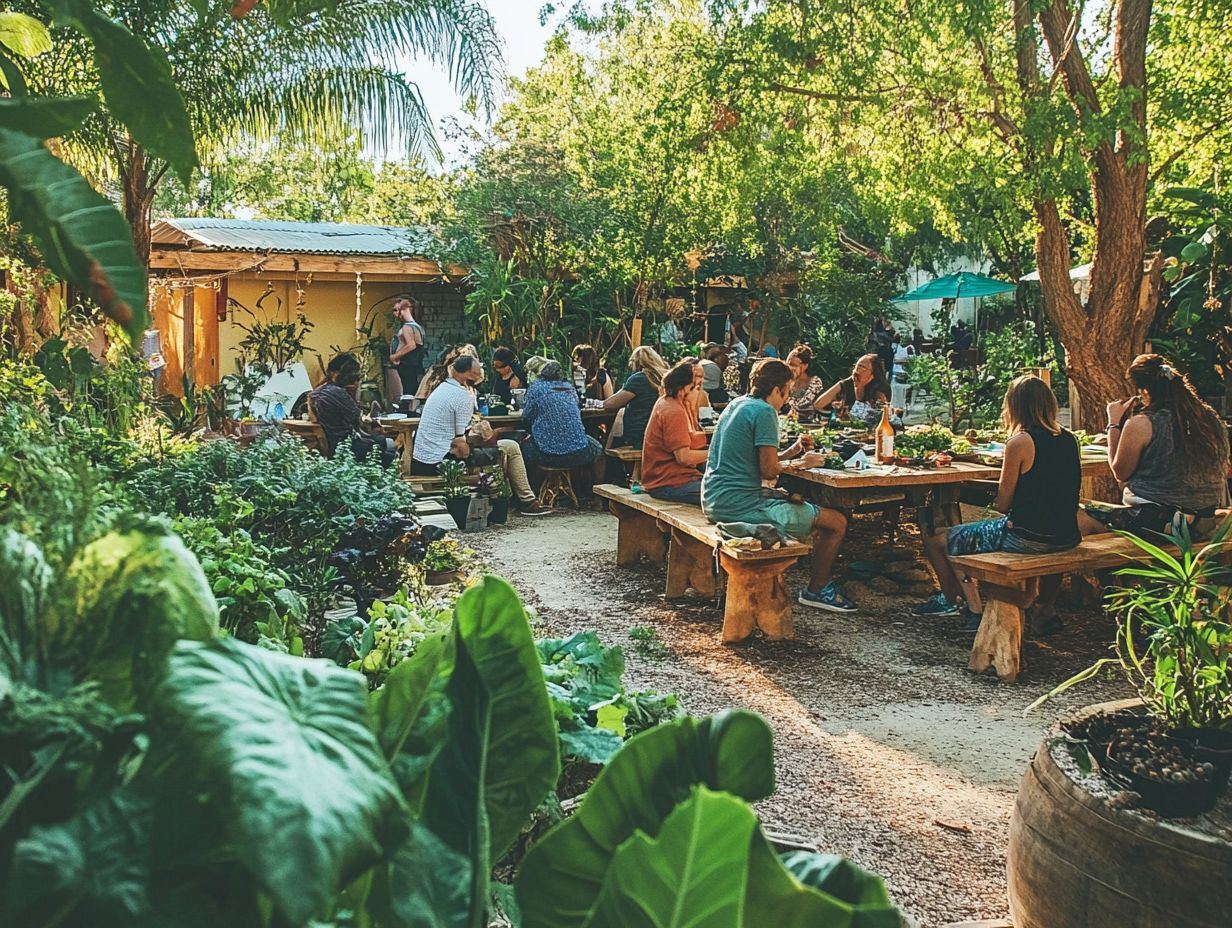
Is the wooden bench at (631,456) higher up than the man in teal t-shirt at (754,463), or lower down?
lower down

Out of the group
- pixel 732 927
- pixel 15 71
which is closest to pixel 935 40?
pixel 15 71

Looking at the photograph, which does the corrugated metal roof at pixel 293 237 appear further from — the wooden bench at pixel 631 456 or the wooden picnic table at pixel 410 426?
the wooden bench at pixel 631 456

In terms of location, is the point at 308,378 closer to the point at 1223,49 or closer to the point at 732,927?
the point at 1223,49

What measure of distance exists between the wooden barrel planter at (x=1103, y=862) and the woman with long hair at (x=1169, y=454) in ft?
12.0

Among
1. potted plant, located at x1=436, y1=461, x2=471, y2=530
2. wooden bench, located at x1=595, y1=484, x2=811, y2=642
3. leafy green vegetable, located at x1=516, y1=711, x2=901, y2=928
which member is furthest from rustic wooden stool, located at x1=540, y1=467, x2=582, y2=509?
leafy green vegetable, located at x1=516, y1=711, x2=901, y2=928

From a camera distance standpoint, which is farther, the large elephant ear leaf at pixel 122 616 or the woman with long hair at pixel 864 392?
the woman with long hair at pixel 864 392

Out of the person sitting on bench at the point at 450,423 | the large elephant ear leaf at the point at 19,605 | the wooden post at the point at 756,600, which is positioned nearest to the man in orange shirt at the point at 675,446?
the wooden post at the point at 756,600

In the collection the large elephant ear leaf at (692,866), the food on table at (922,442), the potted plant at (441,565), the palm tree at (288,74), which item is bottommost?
the potted plant at (441,565)

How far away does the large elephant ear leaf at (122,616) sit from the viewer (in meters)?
0.99

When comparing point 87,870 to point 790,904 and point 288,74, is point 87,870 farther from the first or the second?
point 288,74

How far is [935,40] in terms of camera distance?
879 cm

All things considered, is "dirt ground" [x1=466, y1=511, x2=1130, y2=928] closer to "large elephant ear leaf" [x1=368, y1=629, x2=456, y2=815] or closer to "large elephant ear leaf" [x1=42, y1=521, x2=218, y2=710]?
"large elephant ear leaf" [x1=368, y1=629, x2=456, y2=815]

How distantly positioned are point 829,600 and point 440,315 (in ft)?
40.3

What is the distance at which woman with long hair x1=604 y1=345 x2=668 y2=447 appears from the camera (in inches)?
400
